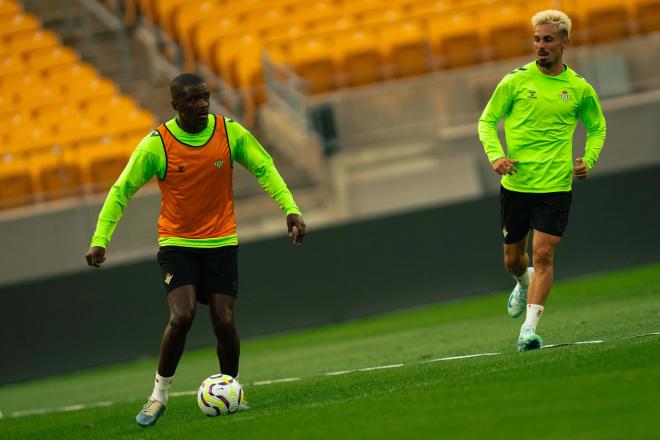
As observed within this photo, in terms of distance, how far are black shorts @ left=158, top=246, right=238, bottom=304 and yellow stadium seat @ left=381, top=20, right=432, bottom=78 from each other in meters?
10.3

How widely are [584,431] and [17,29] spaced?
21.0 metres

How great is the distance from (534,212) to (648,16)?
10.1 metres

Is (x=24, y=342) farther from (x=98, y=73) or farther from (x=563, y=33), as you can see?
(x=563, y=33)

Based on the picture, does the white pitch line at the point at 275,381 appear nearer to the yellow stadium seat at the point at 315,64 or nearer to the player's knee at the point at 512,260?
the player's knee at the point at 512,260

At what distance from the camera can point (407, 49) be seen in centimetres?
1916

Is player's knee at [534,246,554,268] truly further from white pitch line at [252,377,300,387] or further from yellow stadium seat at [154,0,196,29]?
yellow stadium seat at [154,0,196,29]

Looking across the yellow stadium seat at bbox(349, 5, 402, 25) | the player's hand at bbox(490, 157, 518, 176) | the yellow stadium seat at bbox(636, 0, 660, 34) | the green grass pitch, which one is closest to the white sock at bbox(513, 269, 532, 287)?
the green grass pitch

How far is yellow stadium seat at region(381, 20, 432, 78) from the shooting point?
1902 cm

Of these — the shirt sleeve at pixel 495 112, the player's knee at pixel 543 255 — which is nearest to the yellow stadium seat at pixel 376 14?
the shirt sleeve at pixel 495 112

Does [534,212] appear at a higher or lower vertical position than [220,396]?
higher

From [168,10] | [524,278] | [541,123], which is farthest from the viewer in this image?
[168,10]

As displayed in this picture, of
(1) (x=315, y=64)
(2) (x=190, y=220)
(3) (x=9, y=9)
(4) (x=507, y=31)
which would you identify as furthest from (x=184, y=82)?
(3) (x=9, y=9)

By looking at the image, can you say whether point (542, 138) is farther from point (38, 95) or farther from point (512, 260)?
point (38, 95)

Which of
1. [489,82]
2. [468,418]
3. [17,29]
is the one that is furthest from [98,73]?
[468,418]
